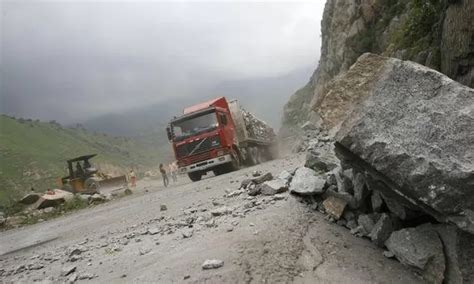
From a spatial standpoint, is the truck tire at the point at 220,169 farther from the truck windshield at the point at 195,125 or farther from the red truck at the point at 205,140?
the truck windshield at the point at 195,125

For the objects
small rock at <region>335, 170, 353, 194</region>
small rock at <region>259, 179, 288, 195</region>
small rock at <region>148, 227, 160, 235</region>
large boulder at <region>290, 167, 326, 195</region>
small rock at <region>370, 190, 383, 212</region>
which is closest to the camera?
small rock at <region>370, 190, 383, 212</region>

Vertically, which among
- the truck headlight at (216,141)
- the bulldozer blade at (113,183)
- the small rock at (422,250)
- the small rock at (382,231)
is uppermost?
the truck headlight at (216,141)

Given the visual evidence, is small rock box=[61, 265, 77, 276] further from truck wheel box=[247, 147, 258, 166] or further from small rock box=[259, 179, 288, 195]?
truck wheel box=[247, 147, 258, 166]

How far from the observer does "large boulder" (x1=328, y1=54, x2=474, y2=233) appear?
176 inches

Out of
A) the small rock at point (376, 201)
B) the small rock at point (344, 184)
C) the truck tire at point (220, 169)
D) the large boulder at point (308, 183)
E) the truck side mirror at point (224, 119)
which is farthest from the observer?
the truck tire at point (220, 169)

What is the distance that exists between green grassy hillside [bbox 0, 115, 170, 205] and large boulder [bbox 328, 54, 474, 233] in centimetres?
4878

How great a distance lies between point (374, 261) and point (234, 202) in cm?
319

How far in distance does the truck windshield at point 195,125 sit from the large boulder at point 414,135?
1500 centimetres

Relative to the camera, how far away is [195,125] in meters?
20.6

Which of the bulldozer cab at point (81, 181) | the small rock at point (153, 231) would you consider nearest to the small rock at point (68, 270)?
the small rock at point (153, 231)

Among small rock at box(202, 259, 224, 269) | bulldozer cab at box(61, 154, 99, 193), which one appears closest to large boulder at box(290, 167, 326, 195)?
small rock at box(202, 259, 224, 269)

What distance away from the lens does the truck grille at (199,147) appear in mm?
20188

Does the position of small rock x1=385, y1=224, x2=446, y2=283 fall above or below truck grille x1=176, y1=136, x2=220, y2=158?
below

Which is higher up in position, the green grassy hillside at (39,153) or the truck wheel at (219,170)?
the green grassy hillside at (39,153)
